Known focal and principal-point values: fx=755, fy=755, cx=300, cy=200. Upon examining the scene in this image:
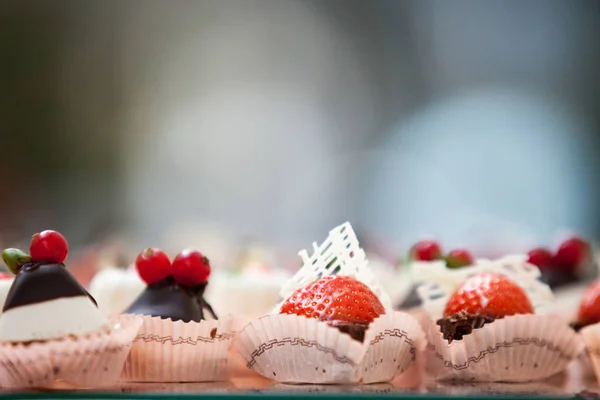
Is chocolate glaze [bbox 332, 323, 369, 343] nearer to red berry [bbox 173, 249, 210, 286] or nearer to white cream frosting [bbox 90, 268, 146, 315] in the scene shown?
red berry [bbox 173, 249, 210, 286]

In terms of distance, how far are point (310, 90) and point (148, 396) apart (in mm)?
3026

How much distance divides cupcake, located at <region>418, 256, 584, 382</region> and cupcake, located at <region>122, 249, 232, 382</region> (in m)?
0.33

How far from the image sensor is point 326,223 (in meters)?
3.62

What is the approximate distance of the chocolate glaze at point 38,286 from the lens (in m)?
0.97

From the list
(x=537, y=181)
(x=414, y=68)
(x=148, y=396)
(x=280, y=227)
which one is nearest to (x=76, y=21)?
(x=280, y=227)

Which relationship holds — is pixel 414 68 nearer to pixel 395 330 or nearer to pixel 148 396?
pixel 395 330

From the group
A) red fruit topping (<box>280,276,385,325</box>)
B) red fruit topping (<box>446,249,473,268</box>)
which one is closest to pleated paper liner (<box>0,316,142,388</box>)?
red fruit topping (<box>280,276,385,325</box>)

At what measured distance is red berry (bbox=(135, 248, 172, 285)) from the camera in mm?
1157

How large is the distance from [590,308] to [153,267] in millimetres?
763

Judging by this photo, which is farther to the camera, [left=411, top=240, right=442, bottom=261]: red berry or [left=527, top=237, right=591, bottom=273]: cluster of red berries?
[left=527, top=237, right=591, bottom=273]: cluster of red berries

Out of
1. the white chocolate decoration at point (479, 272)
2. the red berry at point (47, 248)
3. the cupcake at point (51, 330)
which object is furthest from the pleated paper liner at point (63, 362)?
the white chocolate decoration at point (479, 272)

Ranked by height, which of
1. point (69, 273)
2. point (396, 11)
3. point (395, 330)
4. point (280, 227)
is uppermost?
point (396, 11)

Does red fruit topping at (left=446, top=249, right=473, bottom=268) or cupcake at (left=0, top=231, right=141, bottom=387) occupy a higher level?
cupcake at (left=0, top=231, right=141, bottom=387)

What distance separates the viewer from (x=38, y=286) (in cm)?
98
